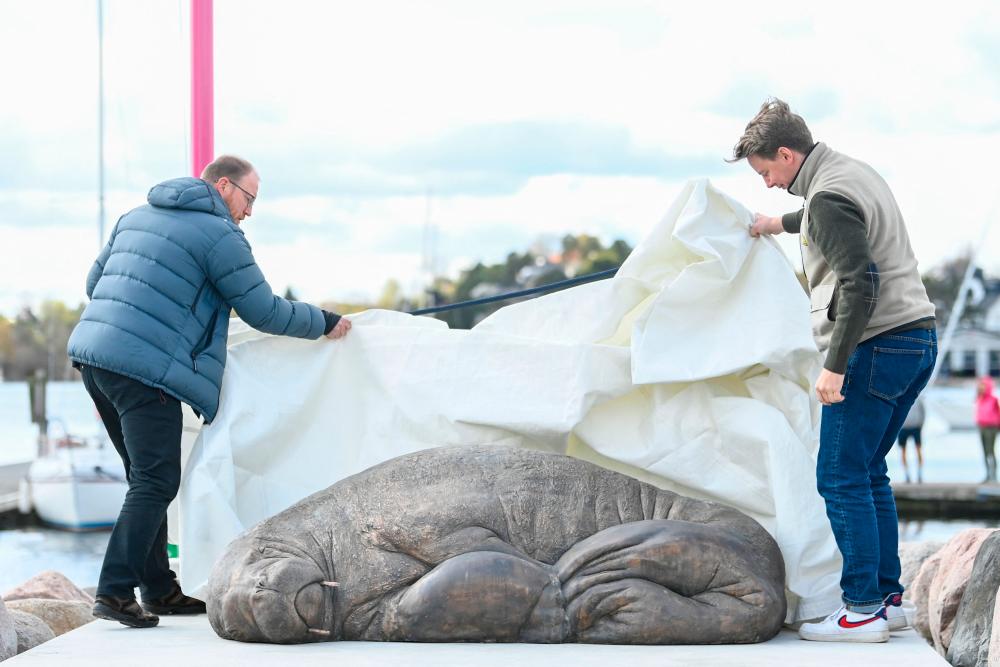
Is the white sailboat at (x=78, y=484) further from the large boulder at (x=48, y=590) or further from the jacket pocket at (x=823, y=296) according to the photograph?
the jacket pocket at (x=823, y=296)

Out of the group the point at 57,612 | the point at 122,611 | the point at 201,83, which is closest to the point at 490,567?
the point at 122,611

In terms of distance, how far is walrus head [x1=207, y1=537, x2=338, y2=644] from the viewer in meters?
4.64

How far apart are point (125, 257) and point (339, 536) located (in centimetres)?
141

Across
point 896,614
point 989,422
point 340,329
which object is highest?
point 340,329

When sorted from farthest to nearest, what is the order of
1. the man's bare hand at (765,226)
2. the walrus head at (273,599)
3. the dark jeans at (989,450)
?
the dark jeans at (989,450), the man's bare hand at (765,226), the walrus head at (273,599)

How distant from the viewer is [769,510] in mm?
5383

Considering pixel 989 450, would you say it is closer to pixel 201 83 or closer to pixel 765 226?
pixel 765 226

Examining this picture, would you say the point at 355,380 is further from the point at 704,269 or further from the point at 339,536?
the point at 704,269

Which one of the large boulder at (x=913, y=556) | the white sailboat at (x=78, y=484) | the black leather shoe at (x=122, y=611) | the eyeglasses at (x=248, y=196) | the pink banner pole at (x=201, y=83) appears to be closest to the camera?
the black leather shoe at (x=122, y=611)

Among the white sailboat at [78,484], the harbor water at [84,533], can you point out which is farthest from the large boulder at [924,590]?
the white sailboat at [78,484]

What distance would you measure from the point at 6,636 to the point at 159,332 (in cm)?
137

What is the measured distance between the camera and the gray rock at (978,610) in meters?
5.41

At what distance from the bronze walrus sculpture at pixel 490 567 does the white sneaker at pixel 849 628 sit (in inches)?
6.3

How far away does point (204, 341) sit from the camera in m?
5.37
